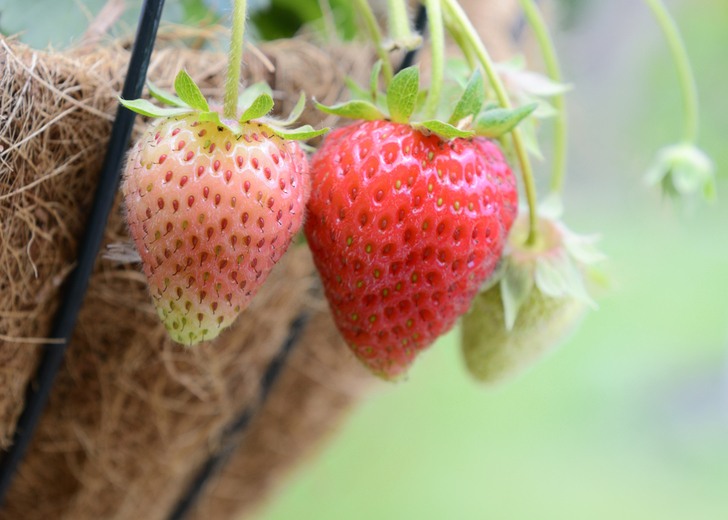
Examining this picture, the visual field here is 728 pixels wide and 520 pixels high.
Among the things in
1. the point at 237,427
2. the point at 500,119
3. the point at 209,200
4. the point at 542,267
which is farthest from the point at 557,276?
the point at 237,427

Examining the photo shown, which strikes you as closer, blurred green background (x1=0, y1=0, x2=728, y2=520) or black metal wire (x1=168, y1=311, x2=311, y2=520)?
black metal wire (x1=168, y1=311, x2=311, y2=520)

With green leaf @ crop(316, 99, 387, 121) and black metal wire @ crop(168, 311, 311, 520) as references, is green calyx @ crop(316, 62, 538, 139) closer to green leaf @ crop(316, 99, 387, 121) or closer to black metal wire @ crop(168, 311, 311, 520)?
green leaf @ crop(316, 99, 387, 121)

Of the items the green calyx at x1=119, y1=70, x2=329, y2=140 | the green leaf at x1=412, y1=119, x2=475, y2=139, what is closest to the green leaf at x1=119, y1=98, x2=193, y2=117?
the green calyx at x1=119, y1=70, x2=329, y2=140

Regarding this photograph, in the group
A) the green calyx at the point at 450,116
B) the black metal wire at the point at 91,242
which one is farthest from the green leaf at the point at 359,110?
the black metal wire at the point at 91,242

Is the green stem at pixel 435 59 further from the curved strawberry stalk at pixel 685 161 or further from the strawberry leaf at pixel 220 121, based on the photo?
the curved strawberry stalk at pixel 685 161

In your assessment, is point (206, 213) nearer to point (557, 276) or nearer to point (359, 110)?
point (359, 110)

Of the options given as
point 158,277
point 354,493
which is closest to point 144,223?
point 158,277
